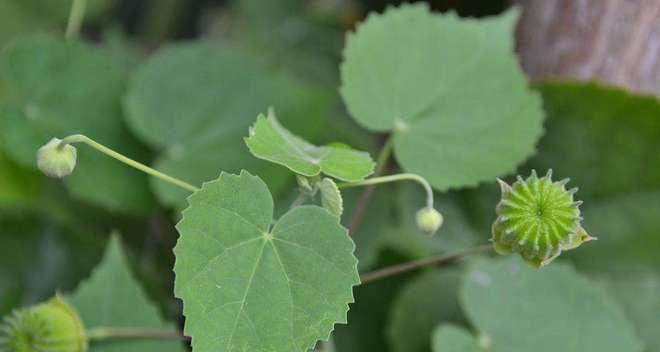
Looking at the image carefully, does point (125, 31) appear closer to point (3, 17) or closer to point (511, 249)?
point (3, 17)

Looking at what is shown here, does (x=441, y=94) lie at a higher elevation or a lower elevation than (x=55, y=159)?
lower

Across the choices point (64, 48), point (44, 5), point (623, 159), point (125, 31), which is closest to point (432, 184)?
point (623, 159)

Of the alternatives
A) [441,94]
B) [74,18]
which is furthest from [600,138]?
[74,18]

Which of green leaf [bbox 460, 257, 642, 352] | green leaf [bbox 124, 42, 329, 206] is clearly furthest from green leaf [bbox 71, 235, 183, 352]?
green leaf [bbox 460, 257, 642, 352]

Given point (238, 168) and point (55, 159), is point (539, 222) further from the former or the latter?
point (238, 168)

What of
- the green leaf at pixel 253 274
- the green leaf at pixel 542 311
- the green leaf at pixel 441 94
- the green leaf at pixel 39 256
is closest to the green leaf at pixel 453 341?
the green leaf at pixel 542 311

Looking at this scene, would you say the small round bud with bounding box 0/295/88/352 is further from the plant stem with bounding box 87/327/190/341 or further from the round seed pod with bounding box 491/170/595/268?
the round seed pod with bounding box 491/170/595/268
